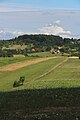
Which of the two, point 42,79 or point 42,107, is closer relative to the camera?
point 42,107

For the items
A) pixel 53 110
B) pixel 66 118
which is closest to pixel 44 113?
pixel 53 110

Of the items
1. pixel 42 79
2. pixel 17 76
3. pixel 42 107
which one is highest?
pixel 42 107

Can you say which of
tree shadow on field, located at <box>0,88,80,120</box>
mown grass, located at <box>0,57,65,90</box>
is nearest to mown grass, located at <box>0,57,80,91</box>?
mown grass, located at <box>0,57,65,90</box>

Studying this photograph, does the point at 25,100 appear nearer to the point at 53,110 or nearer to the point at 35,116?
the point at 53,110

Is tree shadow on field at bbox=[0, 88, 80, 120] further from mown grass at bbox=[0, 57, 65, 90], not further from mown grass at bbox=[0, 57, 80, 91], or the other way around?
mown grass at bbox=[0, 57, 65, 90]

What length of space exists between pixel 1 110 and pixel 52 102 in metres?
3.39

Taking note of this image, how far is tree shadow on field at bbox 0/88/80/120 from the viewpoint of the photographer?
64.1ft

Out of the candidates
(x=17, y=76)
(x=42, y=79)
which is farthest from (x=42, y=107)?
(x=17, y=76)

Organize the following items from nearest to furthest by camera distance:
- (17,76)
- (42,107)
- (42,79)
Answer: (42,107)
(42,79)
(17,76)

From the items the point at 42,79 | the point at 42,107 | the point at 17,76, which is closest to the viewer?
the point at 42,107

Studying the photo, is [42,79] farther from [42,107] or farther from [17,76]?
[42,107]

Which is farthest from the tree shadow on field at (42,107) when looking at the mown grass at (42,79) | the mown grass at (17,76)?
the mown grass at (17,76)

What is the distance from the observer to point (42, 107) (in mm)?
22922

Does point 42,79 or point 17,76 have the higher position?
point 42,79
